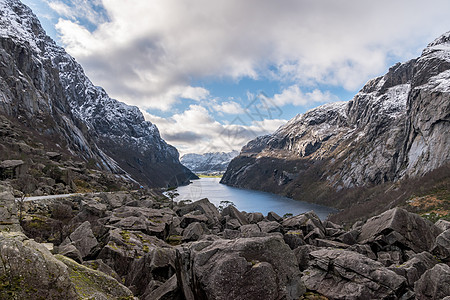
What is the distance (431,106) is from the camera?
379ft

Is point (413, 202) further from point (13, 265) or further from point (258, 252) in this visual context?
point (13, 265)

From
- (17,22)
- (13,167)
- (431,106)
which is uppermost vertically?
(17,22)

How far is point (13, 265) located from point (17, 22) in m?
247

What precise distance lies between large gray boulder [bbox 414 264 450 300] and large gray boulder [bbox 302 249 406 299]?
2195 mm

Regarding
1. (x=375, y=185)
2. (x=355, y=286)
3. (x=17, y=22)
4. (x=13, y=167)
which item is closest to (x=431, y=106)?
(x=375, y=185)

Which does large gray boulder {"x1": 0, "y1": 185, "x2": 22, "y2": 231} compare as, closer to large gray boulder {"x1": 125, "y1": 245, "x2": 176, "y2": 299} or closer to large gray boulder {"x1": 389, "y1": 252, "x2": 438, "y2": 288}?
large gray boulder {"x1": 125, "y1": 245, "x2": 176, "y2": 299}

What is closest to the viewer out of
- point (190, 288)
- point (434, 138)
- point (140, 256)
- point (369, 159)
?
point (190, 288)

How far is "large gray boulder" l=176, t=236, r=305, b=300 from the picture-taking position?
7.49 metres

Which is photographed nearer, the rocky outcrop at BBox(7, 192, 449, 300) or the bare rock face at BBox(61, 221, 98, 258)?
the rocky outcrop at BBox(7, 192, 449, 300)

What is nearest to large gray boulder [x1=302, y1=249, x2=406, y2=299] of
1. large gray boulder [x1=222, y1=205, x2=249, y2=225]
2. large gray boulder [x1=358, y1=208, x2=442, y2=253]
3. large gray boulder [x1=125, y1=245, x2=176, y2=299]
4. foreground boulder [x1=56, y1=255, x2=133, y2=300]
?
large gray boulder [x1=125, y1=245, x2=176, y2=299]

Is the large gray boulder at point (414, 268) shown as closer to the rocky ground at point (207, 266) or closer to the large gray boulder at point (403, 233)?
the rocky ground at point (207, 266)

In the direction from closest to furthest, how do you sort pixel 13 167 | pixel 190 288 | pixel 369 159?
pixel 190 288, pixel 13 167, pixel 369 159

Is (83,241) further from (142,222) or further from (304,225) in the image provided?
A: (304,225)

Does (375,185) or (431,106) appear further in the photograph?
(375,185)
